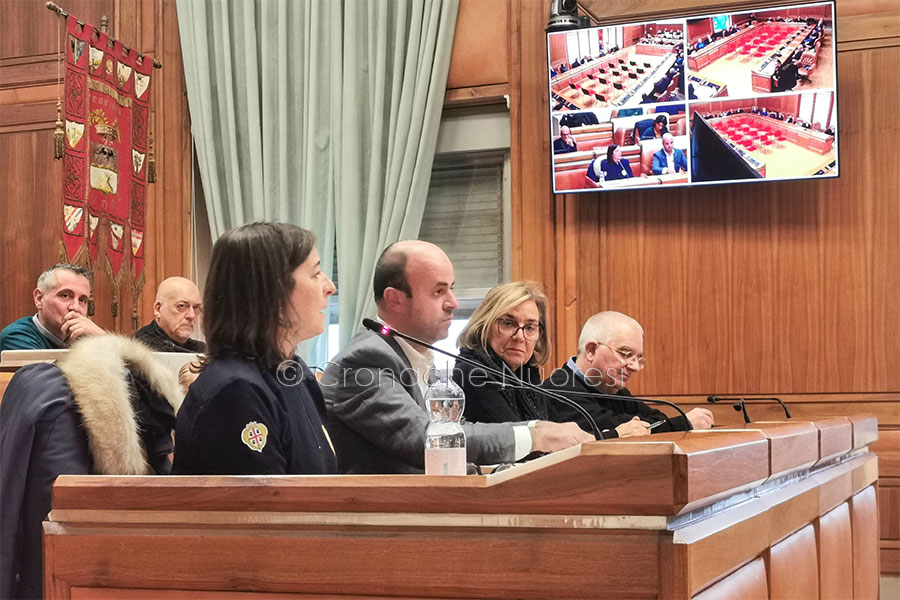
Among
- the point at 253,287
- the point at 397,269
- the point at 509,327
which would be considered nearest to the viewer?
the point at 253,287

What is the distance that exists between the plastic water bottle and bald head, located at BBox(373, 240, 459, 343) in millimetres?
212

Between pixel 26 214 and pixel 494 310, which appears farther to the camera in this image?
pixel 26 214

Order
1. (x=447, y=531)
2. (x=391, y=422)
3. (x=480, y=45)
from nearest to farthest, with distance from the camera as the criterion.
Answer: (x=447, y=531) < (x=391, y=422) < (x=480, y=45)

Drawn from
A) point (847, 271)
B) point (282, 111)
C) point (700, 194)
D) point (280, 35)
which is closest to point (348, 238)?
point (282, 111)

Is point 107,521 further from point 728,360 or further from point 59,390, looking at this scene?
point 728,360

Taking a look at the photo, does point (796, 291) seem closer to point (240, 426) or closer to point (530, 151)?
point (530, 151)

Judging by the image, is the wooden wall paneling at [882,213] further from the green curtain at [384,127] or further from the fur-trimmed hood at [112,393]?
the fur-trimmed hood at [112,393]

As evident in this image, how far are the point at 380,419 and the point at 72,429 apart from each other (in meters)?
0.64

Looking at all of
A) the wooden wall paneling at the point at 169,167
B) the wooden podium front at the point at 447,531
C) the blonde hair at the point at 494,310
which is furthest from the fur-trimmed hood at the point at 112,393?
the wooden wall paneling at the point at 169,167

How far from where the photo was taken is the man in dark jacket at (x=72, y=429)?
173 cm

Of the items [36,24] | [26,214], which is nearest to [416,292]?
[26,214]

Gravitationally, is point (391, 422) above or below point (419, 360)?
below

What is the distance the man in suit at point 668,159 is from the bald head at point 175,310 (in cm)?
232

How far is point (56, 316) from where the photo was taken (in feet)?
16.0
